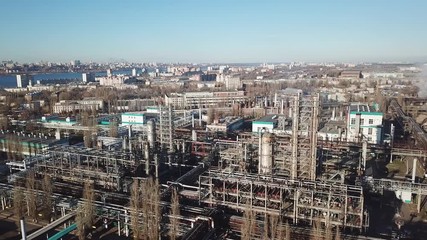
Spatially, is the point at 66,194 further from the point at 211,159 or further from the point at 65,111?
the point at 65,111

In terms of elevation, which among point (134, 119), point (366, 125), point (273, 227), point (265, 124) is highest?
point (366, 125)

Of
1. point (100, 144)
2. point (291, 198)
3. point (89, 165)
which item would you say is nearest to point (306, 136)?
point (291, 198)

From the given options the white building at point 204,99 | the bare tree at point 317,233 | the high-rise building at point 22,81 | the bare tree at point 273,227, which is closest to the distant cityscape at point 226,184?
the bare tree at point 273,227

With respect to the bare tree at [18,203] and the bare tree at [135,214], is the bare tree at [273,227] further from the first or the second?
the bare tree at [18,203]

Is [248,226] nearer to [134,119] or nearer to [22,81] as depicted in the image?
[134,119]

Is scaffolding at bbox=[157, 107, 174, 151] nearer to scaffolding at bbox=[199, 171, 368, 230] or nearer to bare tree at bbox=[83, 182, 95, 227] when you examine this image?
scaffolding at bbox=[199, 171, 368, 230]
